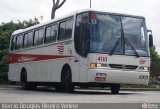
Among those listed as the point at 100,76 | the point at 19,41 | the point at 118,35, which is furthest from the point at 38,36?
the point at 100,76

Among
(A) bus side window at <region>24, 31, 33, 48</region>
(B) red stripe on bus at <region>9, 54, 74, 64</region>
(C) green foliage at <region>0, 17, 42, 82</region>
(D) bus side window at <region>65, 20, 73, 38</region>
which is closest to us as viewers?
(D) bus side window at <region>65, 20, 73, 38</region>

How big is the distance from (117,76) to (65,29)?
11.2ft

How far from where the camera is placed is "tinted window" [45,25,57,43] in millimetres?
24697

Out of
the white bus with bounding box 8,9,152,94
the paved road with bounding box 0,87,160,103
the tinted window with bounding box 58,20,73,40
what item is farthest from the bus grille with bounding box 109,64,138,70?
the tinted window with bounding box 58,20,73,40

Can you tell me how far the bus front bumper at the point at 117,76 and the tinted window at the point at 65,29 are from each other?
2349 mm

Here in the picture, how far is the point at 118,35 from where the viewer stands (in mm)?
21812

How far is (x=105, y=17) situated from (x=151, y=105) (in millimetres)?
8337

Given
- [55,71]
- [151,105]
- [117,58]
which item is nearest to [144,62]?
[117,58]

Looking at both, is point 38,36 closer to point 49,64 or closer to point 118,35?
point 49,64

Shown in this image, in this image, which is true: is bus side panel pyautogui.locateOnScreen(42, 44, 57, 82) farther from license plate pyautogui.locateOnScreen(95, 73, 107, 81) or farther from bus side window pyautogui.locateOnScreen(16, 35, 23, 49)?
bus side window pyautogui.locateOnScreen(16, 35, 23, 49)

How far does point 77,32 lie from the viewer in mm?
22016

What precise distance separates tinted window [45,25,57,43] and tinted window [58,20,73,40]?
2.15 feet

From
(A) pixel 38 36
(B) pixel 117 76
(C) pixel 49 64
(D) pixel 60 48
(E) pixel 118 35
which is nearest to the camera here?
(B) pixel 117 76

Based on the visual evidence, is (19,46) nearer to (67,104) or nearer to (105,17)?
(105,17)
